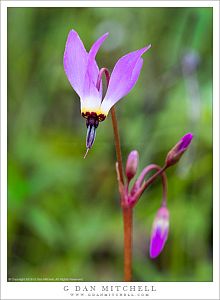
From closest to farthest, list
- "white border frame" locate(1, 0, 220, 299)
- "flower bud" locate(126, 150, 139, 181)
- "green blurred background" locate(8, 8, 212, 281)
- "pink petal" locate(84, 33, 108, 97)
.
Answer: "pink petal" locate(84, 33, 108, 97) → "flower bud" locate(126, 150, 139, 181) → "white border frame" locate(1, 0, 220, 299) → "green blurred background" locate(8, 8, 212, 281)

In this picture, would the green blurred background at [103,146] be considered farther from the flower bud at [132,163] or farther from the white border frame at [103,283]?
the flower bud at [132,163]

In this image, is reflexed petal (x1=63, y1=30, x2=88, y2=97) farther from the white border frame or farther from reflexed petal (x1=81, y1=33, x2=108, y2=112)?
the white border frame

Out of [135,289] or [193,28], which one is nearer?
[135,289]

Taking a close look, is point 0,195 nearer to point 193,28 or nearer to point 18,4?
point 18,4

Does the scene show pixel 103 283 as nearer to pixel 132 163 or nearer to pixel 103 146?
pixel 132 163

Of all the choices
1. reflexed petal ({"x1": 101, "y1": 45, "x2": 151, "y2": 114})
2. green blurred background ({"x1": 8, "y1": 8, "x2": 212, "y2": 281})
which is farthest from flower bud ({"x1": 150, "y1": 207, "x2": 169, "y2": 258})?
green blurred background ({"x1": 8, "y1": 8, "x2": 212, "y2": 281})

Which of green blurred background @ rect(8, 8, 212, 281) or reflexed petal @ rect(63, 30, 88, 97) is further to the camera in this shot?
green blurred background @ rect(8, 8, 212, 281)

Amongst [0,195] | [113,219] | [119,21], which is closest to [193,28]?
[119,21]
